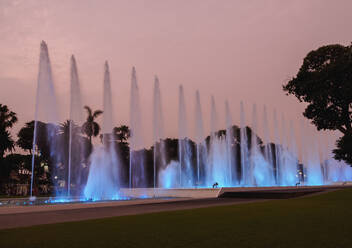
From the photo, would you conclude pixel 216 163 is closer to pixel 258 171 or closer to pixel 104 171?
pixel 258 171

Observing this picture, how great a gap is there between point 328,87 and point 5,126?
3330 centimetres

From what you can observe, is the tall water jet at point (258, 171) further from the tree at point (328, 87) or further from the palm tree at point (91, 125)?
the palm tree at point (91, 125)

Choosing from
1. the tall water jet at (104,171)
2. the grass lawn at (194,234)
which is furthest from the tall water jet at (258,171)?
the grass lawn at (194,234)

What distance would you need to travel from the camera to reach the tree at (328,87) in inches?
846

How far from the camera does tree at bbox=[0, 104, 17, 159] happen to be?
120ft

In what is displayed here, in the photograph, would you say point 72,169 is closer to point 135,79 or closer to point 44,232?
point 135,79

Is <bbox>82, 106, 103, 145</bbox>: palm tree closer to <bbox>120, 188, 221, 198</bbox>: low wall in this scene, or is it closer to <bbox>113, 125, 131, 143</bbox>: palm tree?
<bbox>113, 125, 131, 143</bbox>: palm tree

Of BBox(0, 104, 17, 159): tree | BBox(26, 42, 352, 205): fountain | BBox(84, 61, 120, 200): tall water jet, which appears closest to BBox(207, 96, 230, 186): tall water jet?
BBox(26, 42, 352, 205): fountain

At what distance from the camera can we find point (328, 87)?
73.3 feet

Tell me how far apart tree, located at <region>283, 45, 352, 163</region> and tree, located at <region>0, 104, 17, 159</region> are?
3012 cm

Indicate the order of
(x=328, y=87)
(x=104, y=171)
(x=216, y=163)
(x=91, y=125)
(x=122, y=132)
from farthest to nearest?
(x=122, y=132)
(x=91, y=125)
(x=216, y=163)
(x=104, y=171)
(x=328, y=87)

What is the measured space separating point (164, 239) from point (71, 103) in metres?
17.3

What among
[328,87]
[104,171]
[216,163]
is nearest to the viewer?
[328,87]

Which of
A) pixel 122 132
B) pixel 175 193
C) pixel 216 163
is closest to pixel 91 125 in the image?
pixel 122 132
